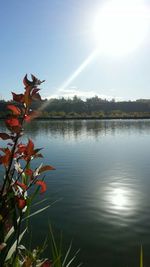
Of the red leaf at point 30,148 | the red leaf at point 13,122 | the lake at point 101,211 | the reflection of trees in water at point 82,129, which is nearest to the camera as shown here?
the red leaf at point 13,122

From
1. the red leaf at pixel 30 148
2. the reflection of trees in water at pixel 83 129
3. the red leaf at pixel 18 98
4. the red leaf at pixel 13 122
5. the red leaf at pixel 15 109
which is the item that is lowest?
the reflection of trees in water at pixel 83 129

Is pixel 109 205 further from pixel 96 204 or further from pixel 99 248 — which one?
pixel 99 248

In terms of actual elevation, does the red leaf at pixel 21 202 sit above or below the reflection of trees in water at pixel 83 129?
above

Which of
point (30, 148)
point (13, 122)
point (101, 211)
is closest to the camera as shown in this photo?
point (13, 122)

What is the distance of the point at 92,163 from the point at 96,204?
964cm

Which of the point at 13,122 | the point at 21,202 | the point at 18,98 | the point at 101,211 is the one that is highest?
the point at 18,98

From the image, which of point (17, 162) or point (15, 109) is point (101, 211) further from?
point (15, 109)

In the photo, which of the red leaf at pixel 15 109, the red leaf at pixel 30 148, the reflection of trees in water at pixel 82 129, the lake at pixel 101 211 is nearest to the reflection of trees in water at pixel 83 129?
the reflection of trees in water at pixel 82 129

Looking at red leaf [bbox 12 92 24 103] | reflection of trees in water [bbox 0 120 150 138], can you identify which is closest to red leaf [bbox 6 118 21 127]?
red leaf [bbox 12 92 24 103]

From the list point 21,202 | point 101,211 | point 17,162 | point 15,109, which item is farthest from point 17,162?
point 101,211

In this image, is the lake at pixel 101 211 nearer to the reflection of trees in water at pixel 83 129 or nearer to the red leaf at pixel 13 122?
the red leaf at pixel 13 122

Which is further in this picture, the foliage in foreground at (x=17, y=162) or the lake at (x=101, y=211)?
the lake at (x=101, y=211)

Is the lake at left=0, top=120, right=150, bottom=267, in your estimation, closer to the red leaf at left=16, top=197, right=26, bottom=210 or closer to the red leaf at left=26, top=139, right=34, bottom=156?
the red leaf at left=16, top=197, right=26, bottom=210

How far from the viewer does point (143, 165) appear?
Result: 21297mm
